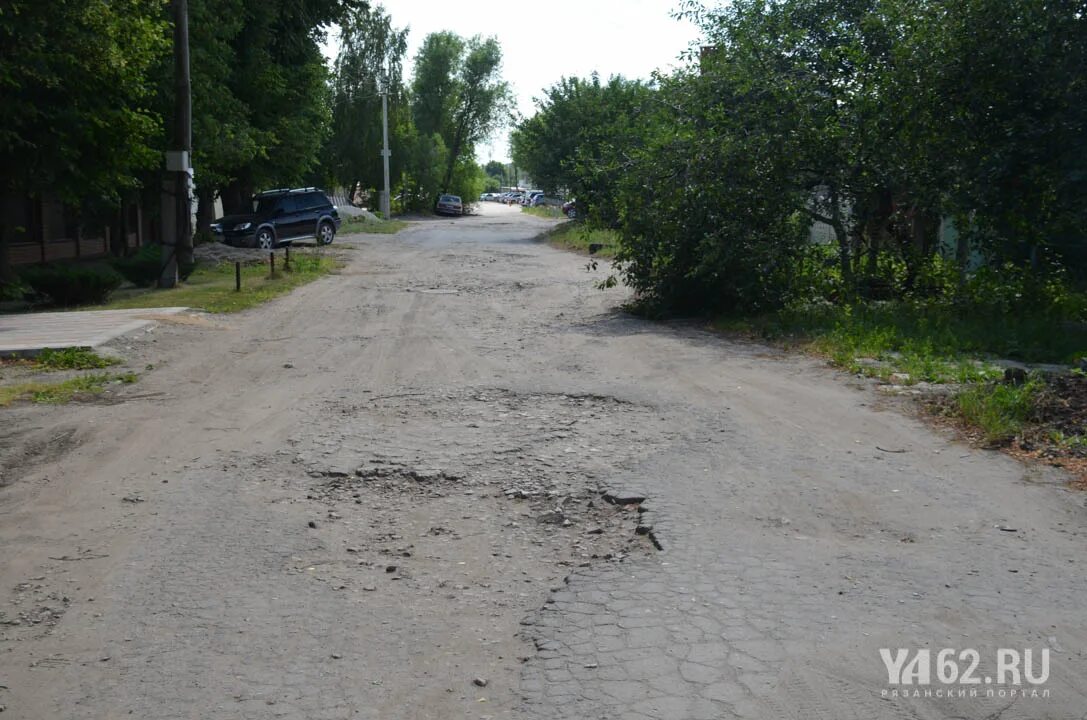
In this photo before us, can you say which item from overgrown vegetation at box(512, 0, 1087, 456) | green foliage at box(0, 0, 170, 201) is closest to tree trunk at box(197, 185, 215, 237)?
green foliage at box(0, 0, 170, 201)

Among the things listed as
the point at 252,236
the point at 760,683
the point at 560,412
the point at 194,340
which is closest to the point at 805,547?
the point at 760,683

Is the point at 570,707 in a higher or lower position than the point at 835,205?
lower

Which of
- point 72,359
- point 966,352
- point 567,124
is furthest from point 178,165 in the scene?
point 567,124

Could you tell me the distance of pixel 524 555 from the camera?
552 centimetres

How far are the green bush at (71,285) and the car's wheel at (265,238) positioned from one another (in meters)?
15.0

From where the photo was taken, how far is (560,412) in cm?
888

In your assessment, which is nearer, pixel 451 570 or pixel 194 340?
pixel 451 570

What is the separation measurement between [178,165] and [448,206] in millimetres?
56106

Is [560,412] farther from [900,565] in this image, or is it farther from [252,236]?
[252,236]

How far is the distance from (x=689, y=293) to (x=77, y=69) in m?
10.8

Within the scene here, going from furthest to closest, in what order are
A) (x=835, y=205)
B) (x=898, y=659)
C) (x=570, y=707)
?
(x=835, y=205) → (x=898, y=659) → (x=570, y=707)

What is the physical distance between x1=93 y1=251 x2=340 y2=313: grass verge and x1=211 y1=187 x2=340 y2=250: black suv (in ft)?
21.1

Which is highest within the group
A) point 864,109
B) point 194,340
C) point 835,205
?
point 864,109

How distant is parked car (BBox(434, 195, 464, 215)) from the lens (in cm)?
7681
